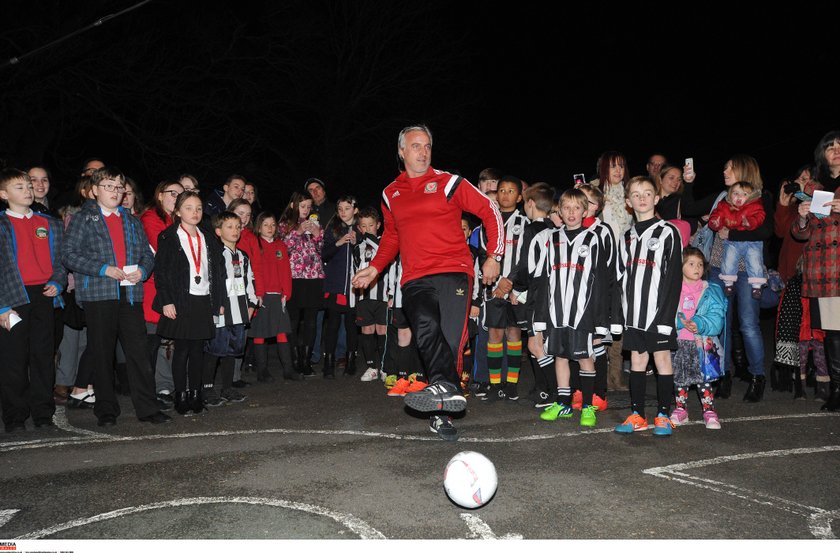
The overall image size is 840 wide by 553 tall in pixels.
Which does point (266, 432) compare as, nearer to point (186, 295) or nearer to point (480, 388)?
point (186, 295)

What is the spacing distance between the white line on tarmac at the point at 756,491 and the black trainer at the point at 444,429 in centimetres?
158

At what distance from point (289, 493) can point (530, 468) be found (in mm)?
1714

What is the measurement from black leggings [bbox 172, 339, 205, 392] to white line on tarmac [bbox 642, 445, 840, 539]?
445 centimetres

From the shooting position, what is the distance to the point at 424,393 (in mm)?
5457

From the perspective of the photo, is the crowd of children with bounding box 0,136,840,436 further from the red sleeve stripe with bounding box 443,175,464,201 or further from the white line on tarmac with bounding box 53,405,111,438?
the red sleeve stripe with bounding box 443,175,464,201

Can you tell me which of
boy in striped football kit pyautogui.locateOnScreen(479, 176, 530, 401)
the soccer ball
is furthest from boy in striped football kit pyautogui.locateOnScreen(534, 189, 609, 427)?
the soccer ball

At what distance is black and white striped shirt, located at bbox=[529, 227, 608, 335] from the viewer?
682cm

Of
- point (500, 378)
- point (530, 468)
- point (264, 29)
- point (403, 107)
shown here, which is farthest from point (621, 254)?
point (403, 107)

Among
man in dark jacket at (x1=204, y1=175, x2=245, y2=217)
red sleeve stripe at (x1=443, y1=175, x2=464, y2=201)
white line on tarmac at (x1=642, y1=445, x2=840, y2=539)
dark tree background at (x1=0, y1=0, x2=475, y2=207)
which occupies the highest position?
dark tree background at (x1=0, y1=0, x2=475, y2=207)

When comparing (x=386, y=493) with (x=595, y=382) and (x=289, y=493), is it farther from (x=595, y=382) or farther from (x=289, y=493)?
(x=595, y=382)

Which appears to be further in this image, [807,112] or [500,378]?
[807,112]

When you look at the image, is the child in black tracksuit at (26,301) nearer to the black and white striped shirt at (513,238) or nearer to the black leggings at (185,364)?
the black leggings at (185,364)

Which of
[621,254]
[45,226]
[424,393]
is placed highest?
[45,226]

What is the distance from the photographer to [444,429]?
600 cm
